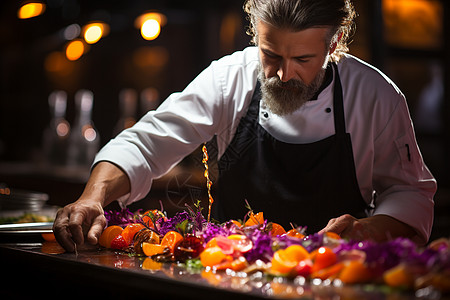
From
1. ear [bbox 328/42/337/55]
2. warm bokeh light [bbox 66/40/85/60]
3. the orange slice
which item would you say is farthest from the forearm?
warm bokeh light [bbox 66/40/85/60]

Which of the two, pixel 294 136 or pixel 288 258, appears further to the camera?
pixel 294 136

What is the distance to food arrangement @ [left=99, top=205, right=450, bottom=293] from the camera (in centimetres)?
130

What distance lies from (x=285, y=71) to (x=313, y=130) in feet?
1.23

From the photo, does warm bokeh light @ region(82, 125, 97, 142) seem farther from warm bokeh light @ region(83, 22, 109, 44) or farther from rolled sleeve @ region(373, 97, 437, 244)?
rolled sleeve @ region(373, 97, 437, 244)

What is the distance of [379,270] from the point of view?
1323mm

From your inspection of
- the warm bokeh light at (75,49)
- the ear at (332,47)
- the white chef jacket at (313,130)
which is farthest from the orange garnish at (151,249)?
the warm bokeh light at (75,49)

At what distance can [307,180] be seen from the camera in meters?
2.49

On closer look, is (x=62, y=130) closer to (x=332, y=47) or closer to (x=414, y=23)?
(x=414, y=23)

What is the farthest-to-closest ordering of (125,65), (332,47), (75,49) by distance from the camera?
(125,65), (75,49), (332,47)

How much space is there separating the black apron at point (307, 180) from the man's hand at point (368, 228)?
0.32 meters

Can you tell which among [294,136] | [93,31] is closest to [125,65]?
[93,31]

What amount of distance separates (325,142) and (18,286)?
1.32 meters

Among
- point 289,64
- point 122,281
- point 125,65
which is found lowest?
point 122,281

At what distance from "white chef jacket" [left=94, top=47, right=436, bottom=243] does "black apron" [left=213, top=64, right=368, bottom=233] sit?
0.12 ft
